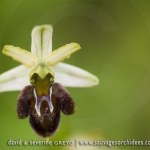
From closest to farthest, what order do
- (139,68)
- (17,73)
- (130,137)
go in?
(17,73) < (130,137) < (139,68)

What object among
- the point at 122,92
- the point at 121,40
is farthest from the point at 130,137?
the point at 121,40

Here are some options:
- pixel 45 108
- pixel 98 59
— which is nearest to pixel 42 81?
pixel 45 108

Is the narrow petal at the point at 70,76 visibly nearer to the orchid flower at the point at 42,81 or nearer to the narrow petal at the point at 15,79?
the orchid flower at the point at 42,81

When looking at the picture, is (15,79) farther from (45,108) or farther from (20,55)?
(45,108)

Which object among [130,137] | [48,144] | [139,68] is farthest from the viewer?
[139,68]

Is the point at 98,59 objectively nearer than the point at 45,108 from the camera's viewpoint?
No

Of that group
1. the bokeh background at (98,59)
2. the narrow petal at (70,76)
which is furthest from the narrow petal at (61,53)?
the bokeh background at (98,59)

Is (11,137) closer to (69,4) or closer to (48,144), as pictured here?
(48,144)
